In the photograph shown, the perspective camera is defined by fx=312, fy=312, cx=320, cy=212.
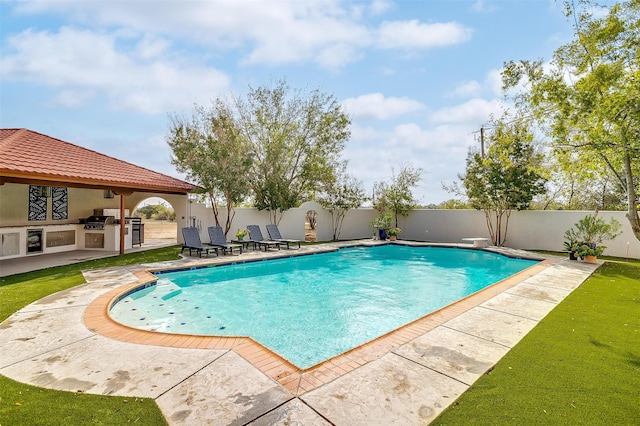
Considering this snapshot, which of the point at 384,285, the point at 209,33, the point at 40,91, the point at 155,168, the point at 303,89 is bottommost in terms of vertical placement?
the point at 384,285

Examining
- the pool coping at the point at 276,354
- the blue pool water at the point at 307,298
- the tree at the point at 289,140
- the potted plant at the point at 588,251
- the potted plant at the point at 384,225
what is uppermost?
the tree at the point at 289,140

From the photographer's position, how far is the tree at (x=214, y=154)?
14.3 m

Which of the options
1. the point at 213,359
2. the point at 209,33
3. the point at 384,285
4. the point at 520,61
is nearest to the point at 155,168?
the point at 209,33

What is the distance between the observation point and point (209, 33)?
372 inches

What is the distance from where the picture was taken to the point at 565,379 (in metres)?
3.28

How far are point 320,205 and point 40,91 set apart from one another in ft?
43.9

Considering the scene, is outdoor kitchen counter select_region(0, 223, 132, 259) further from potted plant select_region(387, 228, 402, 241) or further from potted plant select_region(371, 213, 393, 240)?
potted plant select_region(387, 228, 402, 241)

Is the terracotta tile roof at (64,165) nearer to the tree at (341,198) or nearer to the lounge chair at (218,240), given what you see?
the lounge chair at (218,240)

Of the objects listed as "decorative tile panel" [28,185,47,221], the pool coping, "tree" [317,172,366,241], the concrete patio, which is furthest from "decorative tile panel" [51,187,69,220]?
"tree" [317,172,366,241]

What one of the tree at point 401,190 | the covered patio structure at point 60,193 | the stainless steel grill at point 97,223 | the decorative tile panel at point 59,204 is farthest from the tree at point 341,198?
the decorative tile panel at point 59,204

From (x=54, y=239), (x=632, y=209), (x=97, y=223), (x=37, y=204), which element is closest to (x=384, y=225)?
(x=632, y=209)

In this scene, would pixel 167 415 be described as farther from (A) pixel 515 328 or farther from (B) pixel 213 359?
(A) pixel 515 328

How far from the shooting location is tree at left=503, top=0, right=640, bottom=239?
19.4 ft

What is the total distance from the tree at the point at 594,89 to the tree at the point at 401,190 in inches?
362
